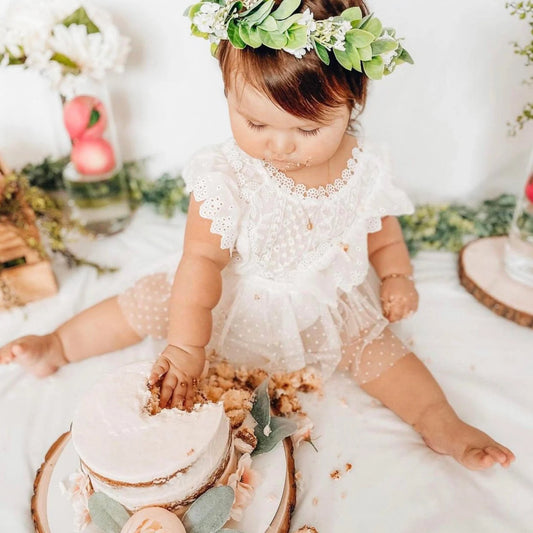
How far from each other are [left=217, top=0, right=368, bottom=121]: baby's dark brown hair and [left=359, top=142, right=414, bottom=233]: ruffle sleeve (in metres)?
0.24

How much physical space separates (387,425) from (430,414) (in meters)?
0.08

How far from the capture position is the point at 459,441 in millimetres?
911

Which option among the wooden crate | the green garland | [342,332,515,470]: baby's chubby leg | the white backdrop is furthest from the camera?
the green garland

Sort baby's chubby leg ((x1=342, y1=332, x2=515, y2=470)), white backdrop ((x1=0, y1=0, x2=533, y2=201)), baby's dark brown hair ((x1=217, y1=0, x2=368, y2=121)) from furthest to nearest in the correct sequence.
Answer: white backdrop ((x1=0, y1=0, x2=533, y2=201)) → baby's chubby leg ((x1=342, y1=332, x2=515, y2=470)) → baby's dark brown hair ((x1=217, y1=0, x2=368, y2=121))

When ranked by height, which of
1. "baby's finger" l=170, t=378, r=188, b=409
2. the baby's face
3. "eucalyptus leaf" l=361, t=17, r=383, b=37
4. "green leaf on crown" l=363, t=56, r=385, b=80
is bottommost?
"baby's finger" l=170, t=378, r=188, b=409

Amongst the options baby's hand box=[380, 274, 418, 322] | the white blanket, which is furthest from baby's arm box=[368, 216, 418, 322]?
the white blanket

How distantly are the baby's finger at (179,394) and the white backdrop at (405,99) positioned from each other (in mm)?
804

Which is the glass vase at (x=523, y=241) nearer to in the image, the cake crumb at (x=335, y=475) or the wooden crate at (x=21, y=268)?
the cake crumb at (x=335, y=475)

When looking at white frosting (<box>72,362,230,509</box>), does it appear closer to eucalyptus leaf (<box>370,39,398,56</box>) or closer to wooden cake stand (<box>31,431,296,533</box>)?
wooden cake stand (<box>31,431,296,533</box>)

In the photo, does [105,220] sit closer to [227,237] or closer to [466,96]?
[227,237]

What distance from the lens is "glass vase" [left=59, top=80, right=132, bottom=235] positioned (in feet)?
4.07

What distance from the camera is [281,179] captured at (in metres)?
0.95

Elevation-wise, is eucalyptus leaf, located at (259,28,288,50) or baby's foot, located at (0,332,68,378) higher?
eucalyptus leaf, located at (259,28,288,50)

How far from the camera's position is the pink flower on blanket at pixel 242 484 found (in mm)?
769
